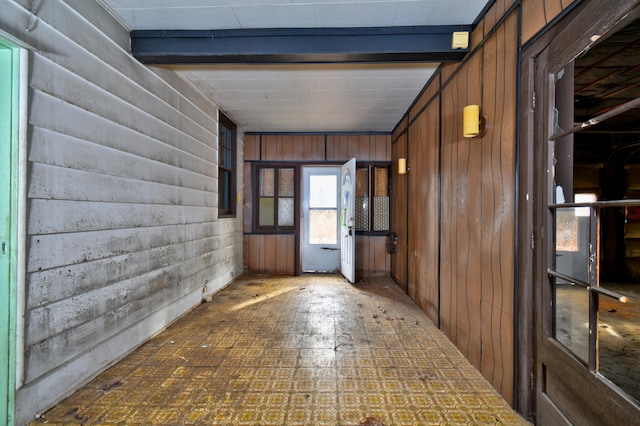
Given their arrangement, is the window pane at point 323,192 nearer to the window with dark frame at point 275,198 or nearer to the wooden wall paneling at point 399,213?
the window with dark frame at point 275,198

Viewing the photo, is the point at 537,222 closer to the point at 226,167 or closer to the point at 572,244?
the point at 572,244

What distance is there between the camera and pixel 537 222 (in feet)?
5.62

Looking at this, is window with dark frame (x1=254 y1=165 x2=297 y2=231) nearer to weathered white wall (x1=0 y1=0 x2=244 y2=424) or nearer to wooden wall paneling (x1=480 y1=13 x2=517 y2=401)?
weathered white wall (x1=0 y1=0 x2=244 y2=424)

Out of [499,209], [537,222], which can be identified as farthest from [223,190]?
[537,222]

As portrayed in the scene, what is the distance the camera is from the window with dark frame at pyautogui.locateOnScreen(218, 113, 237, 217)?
15.8 ft

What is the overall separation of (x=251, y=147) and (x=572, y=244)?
514 cm

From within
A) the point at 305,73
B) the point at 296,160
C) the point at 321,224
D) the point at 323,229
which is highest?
the point at 305,73

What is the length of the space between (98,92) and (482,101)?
282 centimetres

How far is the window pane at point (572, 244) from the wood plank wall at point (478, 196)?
0.30 meters

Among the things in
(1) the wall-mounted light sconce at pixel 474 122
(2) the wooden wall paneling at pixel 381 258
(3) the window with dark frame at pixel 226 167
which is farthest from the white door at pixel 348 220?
(1) the wall-mounted light sconce at pixel 474 122

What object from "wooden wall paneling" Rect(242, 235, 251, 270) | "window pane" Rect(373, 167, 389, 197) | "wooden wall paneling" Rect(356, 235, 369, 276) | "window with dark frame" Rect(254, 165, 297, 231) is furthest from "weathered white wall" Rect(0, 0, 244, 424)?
"window pane" Rect(373, 167, 389, 197)

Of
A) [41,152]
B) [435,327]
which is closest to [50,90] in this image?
[41,152]

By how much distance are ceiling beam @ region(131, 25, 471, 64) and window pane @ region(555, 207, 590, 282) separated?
5.34ft

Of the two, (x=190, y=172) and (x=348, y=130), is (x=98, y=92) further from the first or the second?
(x=348, y=130)
